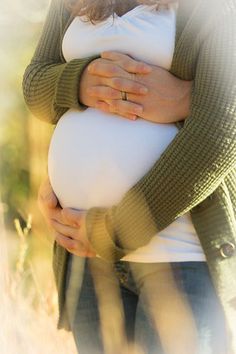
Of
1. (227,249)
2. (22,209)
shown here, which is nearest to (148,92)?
(227,249)

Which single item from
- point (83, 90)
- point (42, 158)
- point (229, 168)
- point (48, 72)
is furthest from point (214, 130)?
point (42, 158)

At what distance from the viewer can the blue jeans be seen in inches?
70.2

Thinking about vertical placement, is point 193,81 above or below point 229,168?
above

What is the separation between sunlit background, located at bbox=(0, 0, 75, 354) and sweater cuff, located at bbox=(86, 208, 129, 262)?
34.6 inches

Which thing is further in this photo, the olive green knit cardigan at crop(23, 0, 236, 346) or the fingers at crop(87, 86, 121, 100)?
the fingers at crop(87, 86, 121, 100)

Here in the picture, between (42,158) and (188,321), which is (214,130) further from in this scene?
(42,158)

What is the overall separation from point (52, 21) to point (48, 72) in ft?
0.57

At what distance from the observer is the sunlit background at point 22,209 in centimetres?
286

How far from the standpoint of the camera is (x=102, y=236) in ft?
6.02

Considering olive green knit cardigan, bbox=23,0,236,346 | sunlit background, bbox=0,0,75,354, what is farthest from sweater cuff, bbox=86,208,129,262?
sunlit background, bbox=0,0,75,354

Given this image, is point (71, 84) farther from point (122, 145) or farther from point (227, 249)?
point (227, 249)

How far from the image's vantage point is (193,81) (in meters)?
1.83

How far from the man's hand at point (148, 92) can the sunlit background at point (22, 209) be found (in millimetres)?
969

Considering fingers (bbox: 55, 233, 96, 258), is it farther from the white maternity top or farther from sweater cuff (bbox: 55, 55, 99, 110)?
sweater cuff (bbox: 55, 55, 99, 110)
